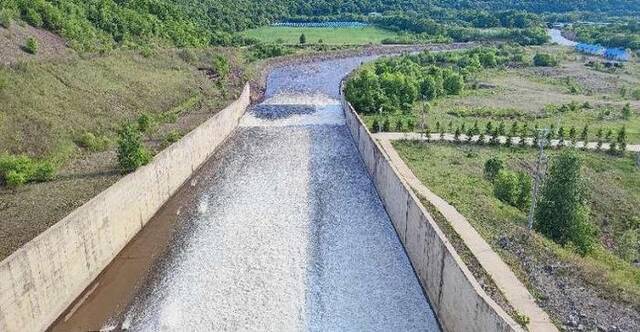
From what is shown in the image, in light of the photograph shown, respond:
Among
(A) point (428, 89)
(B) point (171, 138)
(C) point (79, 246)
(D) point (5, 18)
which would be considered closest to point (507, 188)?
(B) point (171, 138)

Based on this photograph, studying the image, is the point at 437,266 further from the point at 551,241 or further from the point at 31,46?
the point at 31,46

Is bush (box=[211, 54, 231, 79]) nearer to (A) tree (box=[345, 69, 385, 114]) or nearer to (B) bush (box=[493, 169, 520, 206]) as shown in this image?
(A) tree (box=[345, 69, 385, 114])

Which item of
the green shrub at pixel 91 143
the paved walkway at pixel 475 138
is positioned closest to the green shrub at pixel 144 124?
the green shrub at pixel 91 143

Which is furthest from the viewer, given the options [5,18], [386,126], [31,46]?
[386,126]

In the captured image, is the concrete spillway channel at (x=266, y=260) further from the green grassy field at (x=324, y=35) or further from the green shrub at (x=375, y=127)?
the green grassy field at (x=324, y=35)

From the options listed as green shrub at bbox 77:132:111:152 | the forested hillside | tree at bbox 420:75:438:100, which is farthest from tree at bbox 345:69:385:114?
green shrub at bbox 77:132:111:152

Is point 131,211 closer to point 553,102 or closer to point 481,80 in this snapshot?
point 553,102

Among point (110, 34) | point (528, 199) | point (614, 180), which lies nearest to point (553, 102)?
point (614, 180)
